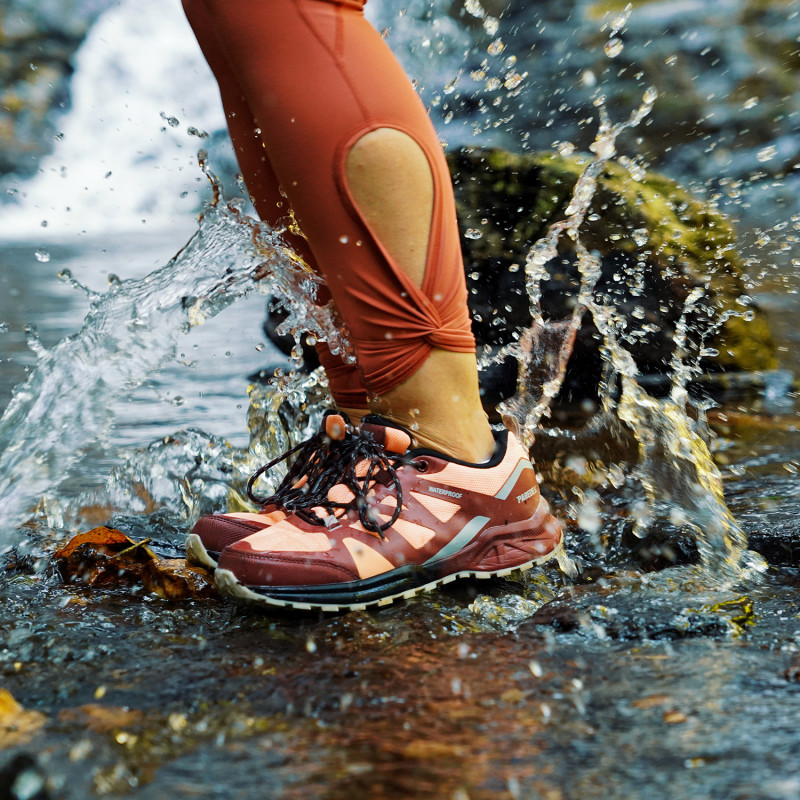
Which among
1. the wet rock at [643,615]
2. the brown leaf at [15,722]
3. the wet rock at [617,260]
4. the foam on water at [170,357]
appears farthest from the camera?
the wet rock at [617,260]

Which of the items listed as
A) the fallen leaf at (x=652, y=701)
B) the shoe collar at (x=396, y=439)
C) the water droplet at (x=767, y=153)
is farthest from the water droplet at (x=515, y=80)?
the fallen leaf at (x=652, y=701)

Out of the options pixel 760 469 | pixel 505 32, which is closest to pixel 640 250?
pixel 760 469

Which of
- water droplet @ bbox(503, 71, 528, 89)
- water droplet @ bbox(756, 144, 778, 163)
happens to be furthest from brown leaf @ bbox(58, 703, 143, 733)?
water droplet @ bbox(756, 144, 778, 163)

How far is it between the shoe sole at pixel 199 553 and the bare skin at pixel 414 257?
35cm

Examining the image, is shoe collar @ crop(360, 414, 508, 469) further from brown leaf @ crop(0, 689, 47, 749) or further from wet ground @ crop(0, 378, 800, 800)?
brown leaf @ crop(0, 689, 47, 749)

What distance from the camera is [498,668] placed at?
0.90m

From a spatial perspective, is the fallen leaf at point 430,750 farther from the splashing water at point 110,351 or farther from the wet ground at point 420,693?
the splashing water at point 110,351

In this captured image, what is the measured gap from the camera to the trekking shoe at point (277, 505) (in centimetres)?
126

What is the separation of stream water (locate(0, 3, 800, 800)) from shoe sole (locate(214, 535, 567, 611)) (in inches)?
0.9

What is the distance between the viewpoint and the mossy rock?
11.4 ft

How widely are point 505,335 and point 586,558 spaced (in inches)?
87.8

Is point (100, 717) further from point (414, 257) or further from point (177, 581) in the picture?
point (414, 257)

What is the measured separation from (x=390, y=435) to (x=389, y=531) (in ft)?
0.51

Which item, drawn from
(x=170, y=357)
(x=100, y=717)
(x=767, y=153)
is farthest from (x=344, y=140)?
(x=767, y=153)
